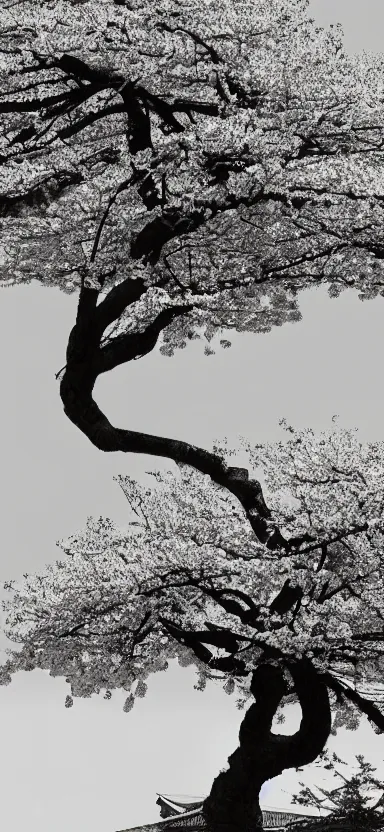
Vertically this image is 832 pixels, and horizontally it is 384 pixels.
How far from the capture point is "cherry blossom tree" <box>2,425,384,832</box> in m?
8.74

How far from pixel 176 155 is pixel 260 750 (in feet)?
18.1

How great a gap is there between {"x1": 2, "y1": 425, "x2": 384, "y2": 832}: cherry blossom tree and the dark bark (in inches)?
0.5

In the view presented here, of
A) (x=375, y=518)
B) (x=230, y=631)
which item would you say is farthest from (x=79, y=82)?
(x=230, y=631)

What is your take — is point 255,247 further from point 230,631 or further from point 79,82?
point 230,631

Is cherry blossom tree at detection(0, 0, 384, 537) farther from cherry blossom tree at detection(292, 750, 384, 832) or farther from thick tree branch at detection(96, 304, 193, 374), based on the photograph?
cherry blossom tree at detection(292, 750, 384, 832)

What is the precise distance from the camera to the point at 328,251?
9188mm

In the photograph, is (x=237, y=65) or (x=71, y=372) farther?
(x=71, y=372)

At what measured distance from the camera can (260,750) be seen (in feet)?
31.9

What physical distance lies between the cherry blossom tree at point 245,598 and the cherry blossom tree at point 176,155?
0.62 m

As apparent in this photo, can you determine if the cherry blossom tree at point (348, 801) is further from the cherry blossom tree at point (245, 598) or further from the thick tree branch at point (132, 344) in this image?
the thick tree branch at point (132, 344)

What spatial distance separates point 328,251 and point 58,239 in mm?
2564

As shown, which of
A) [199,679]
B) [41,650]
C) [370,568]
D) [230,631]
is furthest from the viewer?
[199,679]

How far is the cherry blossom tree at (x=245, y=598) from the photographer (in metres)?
8.74

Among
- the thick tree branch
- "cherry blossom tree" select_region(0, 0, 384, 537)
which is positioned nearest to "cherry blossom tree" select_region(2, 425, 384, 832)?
"cherry blossom tree" select_region(0, 0, 384, 537)
